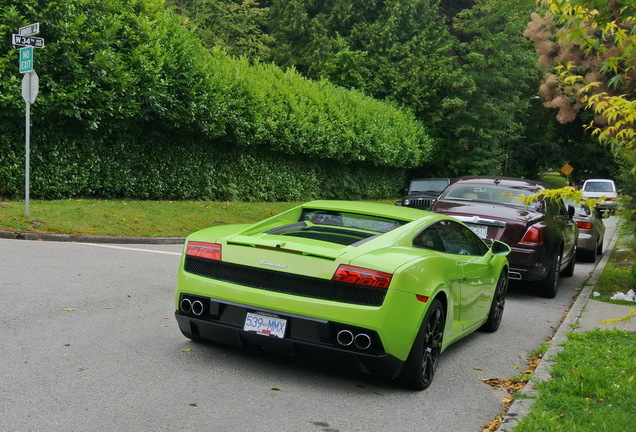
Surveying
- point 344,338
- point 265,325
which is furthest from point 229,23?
point 344,338

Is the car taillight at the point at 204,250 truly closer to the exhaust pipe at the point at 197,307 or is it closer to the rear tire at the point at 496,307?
the exhaust pipe at the point at 197,307

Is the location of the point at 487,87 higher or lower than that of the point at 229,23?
lower

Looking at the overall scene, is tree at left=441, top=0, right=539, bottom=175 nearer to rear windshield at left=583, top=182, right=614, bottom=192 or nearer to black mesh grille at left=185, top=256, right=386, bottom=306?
rear windshield at left=583, top=182, right=614, bottom=192

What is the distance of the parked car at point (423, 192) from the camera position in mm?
21984

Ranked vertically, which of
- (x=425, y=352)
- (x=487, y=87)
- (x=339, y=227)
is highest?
(x=487, y=87)

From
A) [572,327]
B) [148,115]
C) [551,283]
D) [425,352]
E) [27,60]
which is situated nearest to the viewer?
[425,352]

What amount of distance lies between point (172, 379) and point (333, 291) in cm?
135

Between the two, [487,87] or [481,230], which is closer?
[481,230]

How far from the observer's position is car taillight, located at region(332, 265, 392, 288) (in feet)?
16.2

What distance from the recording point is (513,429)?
4359 mm

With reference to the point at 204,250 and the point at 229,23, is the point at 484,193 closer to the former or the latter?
the point at 204,250

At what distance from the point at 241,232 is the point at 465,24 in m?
43.4

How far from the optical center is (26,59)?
44.8 ft

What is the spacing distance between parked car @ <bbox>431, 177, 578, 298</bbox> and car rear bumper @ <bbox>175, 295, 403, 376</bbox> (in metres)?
4.81
